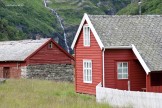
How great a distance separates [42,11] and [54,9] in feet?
69.9

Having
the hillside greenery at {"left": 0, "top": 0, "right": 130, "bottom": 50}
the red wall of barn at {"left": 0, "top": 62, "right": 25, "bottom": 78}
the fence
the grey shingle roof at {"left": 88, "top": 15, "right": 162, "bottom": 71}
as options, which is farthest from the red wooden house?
the hillside greenery at {"left": 0, "top": 0, "right": 130, "bottom": 50}

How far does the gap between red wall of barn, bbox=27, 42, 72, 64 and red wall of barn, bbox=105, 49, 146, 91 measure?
71.0 feet

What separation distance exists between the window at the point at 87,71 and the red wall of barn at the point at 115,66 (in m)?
2.29

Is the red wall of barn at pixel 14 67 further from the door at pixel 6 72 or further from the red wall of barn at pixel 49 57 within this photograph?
the red wall of barn at pixel 49 57

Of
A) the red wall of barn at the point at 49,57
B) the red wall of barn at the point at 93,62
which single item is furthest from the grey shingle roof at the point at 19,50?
the red wall of barn at the point at 93,62

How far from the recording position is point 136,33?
31891 millimetres

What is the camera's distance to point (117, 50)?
30828mm

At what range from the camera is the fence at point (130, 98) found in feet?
69.9

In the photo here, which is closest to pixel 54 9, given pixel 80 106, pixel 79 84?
pixel 79 84

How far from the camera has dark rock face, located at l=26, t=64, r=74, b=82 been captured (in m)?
52.2

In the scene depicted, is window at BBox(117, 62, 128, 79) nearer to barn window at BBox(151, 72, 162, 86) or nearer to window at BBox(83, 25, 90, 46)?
barn window at BBox(151, 72, 162, 86)

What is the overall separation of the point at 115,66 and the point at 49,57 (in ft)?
76.6

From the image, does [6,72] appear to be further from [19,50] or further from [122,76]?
[122,76]

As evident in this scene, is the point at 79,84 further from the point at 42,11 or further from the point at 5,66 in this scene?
the point at 42,11
